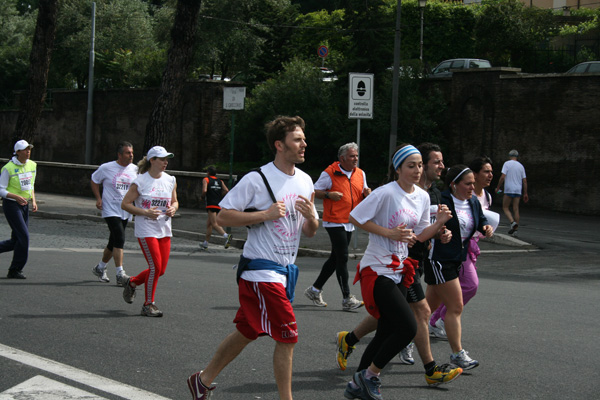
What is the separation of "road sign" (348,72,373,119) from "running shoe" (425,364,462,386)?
35.2 ft

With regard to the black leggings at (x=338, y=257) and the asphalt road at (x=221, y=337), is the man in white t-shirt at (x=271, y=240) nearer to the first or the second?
the asphalt road at (x=221, y=337)

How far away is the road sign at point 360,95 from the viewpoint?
16469 mm

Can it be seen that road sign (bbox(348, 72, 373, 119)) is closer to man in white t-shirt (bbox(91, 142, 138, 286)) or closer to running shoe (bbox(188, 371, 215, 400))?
man in white t-shirt (bbox(91, 142, 138, 286))

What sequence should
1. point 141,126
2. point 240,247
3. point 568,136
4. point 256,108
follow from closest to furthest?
point 240,247
point 568,136
point 256,108
point 141,126

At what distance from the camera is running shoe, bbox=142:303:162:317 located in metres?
8.51

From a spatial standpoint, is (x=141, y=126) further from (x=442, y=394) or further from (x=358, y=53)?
(x=442, y=394)

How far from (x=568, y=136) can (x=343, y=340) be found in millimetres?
21412

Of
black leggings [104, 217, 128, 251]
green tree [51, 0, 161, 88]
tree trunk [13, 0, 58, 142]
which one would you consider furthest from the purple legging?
green tree [51, 0, 161, 88]

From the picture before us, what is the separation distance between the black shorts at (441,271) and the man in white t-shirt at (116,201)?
5.05 metres

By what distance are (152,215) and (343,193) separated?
93.9 inches

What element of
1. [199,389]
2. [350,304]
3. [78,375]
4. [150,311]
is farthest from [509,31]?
[199,389]

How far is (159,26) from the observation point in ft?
156

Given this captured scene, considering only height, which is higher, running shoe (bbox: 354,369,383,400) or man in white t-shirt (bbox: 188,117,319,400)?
man in white t-shirt (bbox: 188,117,319,400)

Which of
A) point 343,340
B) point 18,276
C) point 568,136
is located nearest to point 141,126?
point 568,136
